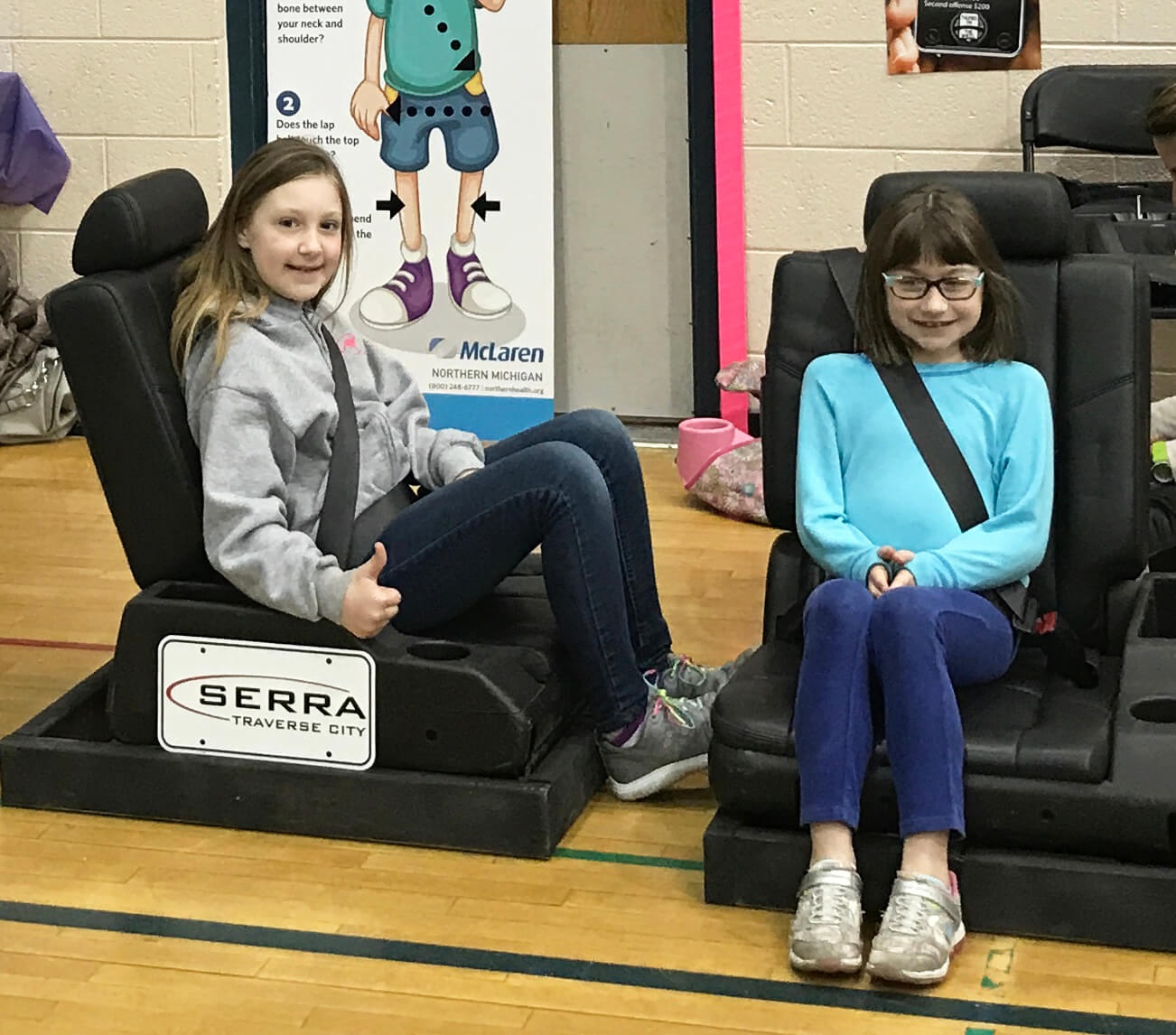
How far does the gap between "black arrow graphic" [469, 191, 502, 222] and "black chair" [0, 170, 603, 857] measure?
2.10 metres

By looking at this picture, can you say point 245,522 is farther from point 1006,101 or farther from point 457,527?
point 1006,101

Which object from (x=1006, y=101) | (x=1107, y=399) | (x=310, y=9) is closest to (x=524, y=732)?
(x=1107, y=399)

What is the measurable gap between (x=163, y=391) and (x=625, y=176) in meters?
2.40

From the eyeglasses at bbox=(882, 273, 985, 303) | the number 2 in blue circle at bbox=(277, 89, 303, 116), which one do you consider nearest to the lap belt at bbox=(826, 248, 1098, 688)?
the eyeglasses at bbox=(882, 273, 985, 303)

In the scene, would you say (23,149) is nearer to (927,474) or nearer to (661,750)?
(661,750)

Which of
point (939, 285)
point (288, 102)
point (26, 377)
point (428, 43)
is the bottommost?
point (26, 377)

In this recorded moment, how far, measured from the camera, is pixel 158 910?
8.45 feet

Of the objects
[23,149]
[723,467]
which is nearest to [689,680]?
[723,467]

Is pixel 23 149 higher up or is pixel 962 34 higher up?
pixel 962 34

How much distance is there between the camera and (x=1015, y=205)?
277 cm

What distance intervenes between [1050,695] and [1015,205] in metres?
0.71

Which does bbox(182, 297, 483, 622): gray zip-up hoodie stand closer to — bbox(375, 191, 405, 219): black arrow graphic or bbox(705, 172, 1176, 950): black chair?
bbox(705, 172, 1176, 950): black chair

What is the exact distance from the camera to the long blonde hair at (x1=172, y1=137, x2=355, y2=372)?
2791 mm

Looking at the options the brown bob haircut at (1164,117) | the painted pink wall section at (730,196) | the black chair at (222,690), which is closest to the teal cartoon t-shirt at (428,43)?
the painted pink wall section at (730,196)
